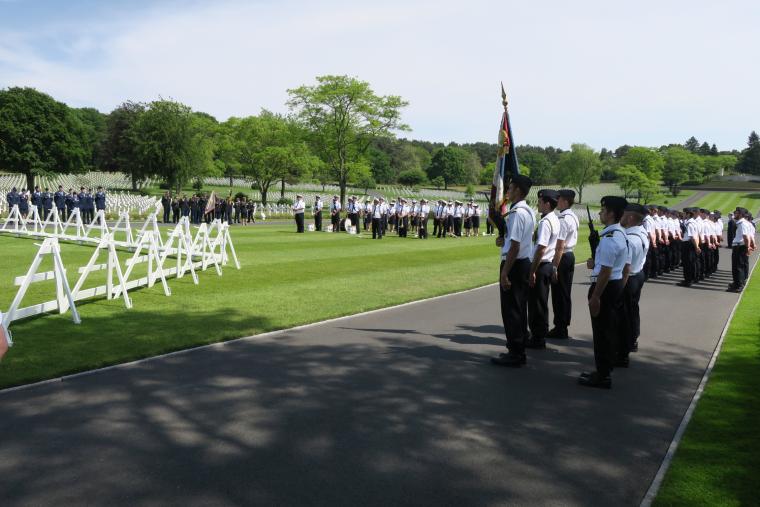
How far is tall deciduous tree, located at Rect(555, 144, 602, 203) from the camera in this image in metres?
116

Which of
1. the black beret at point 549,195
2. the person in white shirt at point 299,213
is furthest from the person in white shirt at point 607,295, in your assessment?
the person in white shirt at point 299,213

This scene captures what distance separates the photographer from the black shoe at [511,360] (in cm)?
731

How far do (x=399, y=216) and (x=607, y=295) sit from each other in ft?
87.2

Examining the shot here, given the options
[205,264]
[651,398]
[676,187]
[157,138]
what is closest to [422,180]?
[676,187]

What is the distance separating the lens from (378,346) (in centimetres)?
812

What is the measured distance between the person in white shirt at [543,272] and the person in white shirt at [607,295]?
4.55ft

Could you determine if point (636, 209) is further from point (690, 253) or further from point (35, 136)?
point (35, 136)

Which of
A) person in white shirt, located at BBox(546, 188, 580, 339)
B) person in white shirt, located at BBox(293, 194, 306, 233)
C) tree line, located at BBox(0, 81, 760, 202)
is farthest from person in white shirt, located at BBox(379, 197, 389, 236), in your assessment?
tree line, located at BBox(0, 81, 760, 202)

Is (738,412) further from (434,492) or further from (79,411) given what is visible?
(79,411)

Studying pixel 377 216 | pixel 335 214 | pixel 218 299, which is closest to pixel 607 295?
pixel 218 299

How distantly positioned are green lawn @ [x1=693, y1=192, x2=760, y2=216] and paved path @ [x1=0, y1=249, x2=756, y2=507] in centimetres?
9406

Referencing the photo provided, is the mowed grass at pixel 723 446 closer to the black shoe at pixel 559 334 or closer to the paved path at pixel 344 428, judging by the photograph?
the paved path at pixel 344 428

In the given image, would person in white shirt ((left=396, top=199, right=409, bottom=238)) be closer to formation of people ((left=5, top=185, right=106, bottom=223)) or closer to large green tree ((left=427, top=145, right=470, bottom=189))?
formation of people ((left=5, top=185, right=106, bottom=223))

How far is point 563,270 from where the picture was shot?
31.5ft
